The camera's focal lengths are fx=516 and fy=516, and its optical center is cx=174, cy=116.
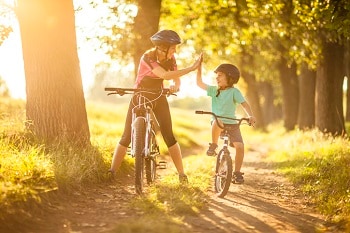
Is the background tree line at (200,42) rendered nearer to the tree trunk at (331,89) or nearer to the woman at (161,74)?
the tree trunk at (331,89)

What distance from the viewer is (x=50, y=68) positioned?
8.76m

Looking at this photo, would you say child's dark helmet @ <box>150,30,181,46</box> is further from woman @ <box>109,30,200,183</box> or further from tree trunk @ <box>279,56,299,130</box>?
tree trunk @ <box>279,56,299,130</box>

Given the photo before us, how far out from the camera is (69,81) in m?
8.95

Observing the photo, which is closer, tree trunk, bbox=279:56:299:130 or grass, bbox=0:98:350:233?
grass, bbox=0:98:350:233

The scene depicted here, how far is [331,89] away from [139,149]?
33.1 feet

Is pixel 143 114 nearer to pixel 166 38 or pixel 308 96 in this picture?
pixel 166 38

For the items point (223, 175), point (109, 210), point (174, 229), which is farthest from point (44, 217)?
point (223, 175)

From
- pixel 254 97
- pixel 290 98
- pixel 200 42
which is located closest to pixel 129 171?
pixel 200 42

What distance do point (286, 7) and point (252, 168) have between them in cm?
566

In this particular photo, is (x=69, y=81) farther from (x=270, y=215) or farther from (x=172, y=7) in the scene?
(x=172, y=7)

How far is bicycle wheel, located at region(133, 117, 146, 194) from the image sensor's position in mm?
7203

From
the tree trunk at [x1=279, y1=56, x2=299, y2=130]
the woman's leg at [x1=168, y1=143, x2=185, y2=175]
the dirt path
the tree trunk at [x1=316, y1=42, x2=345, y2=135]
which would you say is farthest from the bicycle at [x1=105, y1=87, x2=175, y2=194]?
the tree trunk at [x1=279, y1=56, x2=299, y2=130]

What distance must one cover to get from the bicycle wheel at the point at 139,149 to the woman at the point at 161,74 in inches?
18.3

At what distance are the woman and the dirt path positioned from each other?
78 cm
